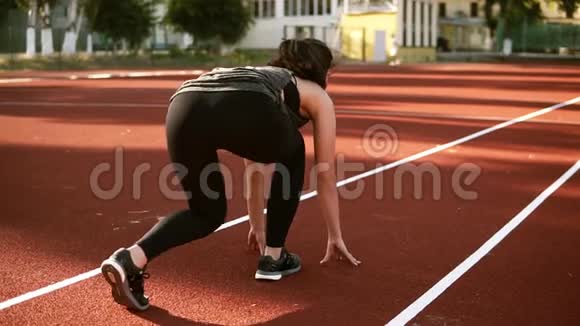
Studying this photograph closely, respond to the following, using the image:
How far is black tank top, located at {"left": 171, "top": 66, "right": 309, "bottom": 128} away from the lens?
4.03 metres

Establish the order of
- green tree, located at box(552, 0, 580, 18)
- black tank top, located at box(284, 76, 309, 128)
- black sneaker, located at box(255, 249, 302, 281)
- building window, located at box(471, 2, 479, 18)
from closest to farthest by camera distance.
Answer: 1. black tank top, located at box(284, 76, 309, 128)
2. black sneaker, located at box(255, 249, 302, 281)
3. green tree, located at box(552, 0, 580, 18)
4. building window, located at box(471, 2, 479, 18)

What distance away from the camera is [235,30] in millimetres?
46812

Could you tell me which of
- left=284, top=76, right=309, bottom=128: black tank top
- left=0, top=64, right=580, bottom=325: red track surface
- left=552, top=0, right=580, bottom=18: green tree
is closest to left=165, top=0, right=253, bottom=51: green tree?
left=552, top=0, right=580, bottom=18: green tree

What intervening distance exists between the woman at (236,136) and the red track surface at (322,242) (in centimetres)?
37

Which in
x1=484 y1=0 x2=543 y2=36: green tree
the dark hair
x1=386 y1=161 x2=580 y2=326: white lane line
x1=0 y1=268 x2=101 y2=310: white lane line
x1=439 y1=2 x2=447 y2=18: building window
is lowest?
x1=386 y1=161 x2=580 y2=326: white lane line

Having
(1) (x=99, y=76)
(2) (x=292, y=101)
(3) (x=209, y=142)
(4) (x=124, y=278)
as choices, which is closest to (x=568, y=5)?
(1) (x=99, y=76)

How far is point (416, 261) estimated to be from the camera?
213 inches

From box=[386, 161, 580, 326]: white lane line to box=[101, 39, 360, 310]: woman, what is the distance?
0.82m

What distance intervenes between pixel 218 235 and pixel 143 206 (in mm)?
1362

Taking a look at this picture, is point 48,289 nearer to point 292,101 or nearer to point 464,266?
point 292,101

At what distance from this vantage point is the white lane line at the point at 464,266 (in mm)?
4285

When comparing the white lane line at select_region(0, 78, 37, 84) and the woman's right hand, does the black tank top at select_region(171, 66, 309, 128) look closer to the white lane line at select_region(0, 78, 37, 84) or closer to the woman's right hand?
the woman's right hand

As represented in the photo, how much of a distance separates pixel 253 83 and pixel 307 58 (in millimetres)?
468

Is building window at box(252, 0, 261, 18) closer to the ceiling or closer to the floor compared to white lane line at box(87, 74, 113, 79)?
closer to the ceiling
